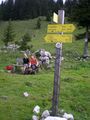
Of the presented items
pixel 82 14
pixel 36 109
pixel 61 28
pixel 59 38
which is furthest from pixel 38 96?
pixel 82 14

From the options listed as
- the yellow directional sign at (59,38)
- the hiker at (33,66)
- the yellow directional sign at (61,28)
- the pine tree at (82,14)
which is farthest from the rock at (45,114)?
the pine tree at (82,14)

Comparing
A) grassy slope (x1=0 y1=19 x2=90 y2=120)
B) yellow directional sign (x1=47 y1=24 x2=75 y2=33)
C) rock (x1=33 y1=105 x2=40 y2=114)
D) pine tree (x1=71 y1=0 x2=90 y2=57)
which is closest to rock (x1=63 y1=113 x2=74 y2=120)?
grassy slope (x1=0 y1=19 x2=90 y2=120)

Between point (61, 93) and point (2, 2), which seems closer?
point (61, 93)

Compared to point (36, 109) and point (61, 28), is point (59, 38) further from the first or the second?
point (36, 109)

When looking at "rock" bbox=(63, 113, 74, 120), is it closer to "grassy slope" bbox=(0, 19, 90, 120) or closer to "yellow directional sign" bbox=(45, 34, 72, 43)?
"grassy slope" bbox=(0, 19, 90, 120)

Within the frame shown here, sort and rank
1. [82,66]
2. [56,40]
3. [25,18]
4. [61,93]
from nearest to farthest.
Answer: [56,40]
[61,93]
[82,66]
[25,18]

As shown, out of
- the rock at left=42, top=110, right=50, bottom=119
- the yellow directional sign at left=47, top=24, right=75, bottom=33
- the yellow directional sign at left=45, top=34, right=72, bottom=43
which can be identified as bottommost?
the rock at left=42, top=110, right=50, bottom=119

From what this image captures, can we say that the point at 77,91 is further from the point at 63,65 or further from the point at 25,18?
the point at 25,18

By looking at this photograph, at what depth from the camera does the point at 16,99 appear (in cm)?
1572

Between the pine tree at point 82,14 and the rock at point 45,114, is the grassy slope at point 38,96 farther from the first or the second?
the pine tree at point 82,14

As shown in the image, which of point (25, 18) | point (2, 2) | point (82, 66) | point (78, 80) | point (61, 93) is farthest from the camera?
point (2, 2)

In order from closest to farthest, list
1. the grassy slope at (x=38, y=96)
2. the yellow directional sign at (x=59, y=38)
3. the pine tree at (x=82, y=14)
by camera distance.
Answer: the yellow directional sign at (x=59, y=38) → the grassy slope at (x=38, y=96) → the pine tree at (x=82, y=14)

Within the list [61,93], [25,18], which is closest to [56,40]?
[61,93]

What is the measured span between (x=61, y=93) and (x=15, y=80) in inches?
121
